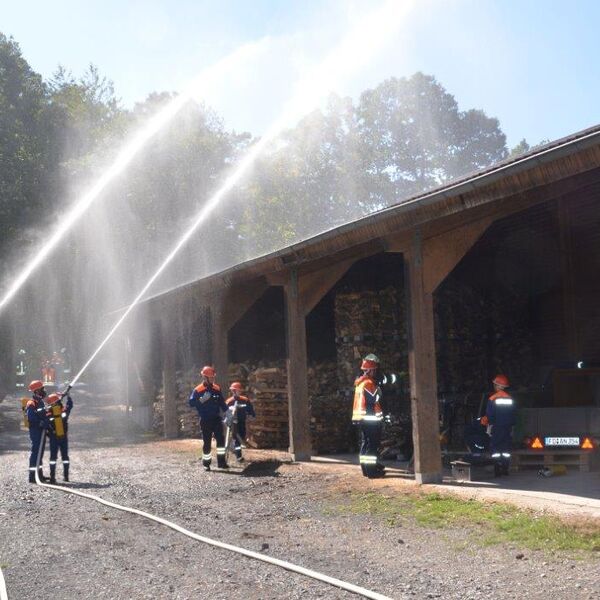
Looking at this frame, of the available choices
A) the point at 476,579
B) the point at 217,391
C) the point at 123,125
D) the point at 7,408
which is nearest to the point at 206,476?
the point at 217,391

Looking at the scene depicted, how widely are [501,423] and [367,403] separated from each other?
6.10 feet

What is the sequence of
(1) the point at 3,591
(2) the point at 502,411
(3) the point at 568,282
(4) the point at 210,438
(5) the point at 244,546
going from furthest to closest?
(3) the point at 568,282 → (4) the point at 210,438 → (2) the point at 502,411 → (5) the point at 244,546 → (1) the point at 3,591

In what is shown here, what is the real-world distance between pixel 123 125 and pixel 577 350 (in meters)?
29.5

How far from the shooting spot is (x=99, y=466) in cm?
1551

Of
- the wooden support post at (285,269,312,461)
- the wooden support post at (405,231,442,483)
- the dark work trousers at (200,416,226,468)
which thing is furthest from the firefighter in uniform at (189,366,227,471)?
the wooden support post at (405,231,442,483)

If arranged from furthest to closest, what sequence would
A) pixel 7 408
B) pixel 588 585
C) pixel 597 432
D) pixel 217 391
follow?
1. pixel 7 408
2. pixel 217 391
3. pixel 597 432
4. pixel 588 585

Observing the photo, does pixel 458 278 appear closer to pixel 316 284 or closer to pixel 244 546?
pixel 316 284

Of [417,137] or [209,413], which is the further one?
[417,137]

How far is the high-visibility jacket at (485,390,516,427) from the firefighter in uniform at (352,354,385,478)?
1590 mm

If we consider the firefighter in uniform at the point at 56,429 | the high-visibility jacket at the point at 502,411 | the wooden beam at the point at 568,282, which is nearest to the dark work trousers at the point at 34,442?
the firefighter in uniform at the point at 56,429

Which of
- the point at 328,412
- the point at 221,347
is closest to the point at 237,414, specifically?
the point at 328,412

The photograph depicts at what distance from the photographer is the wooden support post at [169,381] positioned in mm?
20448

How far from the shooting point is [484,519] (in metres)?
8.44

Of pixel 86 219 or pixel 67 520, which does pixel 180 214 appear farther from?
pixel 67 520
